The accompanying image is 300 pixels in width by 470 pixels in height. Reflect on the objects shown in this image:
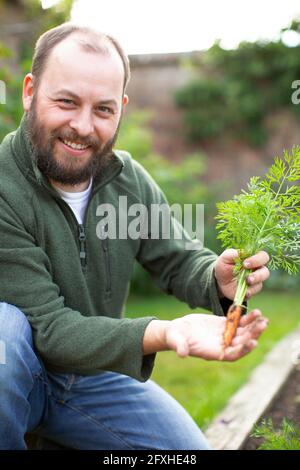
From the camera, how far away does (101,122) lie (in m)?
2.17

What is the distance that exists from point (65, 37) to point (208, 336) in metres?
1.23

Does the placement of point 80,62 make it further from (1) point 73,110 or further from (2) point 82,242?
(2) point 82,242

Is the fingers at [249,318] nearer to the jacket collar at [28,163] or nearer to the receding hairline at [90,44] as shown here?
the jacket collar at [28,163]

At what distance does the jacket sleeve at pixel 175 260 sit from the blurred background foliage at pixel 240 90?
7987mm

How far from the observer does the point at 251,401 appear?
3188 millimetres

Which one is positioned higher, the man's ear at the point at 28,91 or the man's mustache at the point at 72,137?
the man's ear at the point at 28,91

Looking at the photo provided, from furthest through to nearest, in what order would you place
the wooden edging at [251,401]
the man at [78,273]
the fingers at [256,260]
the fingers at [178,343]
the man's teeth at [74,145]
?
the wooden edging at [251,401]
the man's teeth at [74,145]
the man at [78,273]
the fingers at [256,260]
the fingers at [178,343]

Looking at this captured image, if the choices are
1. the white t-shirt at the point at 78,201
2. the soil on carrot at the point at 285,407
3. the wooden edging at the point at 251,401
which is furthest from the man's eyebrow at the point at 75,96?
the soil on carrot at the point at 285,407

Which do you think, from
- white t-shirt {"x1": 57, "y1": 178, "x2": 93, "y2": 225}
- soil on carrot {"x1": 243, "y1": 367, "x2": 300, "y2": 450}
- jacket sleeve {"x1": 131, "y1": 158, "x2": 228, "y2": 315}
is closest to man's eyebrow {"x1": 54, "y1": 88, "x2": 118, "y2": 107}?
white t-shirt {"x1": 57, "y1": 178, "x2": 93, "y2": 225}

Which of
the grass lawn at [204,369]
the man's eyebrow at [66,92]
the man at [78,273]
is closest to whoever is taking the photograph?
the man at [78,273]

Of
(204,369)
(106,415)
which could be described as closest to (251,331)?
(106,415)

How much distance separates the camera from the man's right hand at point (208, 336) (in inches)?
60.0
